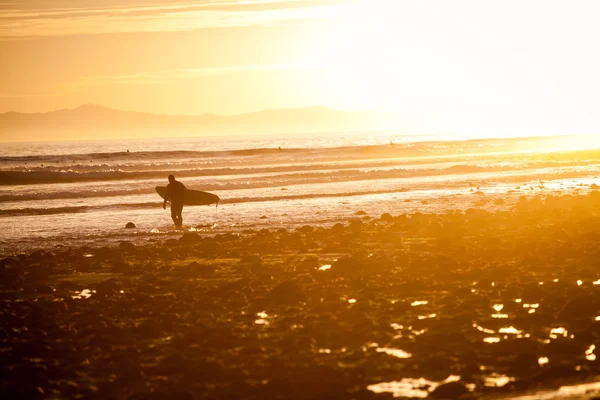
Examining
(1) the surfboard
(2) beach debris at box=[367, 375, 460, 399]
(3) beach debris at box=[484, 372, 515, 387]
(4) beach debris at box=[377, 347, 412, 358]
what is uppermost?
(1) the surfboard

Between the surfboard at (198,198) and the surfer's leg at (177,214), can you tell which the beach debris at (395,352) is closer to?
the surfer's leg at (177,214)

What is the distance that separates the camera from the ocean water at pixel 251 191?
22.7 meters

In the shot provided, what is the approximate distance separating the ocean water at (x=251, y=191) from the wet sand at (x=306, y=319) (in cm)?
493

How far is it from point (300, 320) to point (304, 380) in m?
2.41

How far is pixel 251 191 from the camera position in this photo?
33.8m

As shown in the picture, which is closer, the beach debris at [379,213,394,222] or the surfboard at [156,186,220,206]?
the beach debris at [379,213,394,222]

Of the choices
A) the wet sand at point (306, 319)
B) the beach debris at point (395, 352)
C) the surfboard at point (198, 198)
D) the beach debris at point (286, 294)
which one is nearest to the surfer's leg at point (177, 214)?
the surfboard at point (198, 198)

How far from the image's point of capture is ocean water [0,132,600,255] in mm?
22734

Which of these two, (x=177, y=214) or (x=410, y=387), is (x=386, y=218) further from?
(x=410, y=387)

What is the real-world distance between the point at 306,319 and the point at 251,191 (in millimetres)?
23564

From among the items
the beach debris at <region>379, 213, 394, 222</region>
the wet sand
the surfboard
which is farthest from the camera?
the surfboard

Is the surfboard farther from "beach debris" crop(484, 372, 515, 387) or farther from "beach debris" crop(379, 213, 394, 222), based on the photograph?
"beach debris" crop(484, 372, 515, 387)

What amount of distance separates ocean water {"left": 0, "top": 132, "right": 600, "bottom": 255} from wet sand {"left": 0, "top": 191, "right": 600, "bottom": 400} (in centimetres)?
493

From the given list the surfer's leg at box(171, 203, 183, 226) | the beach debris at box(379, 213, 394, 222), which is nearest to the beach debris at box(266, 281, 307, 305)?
the beach debris at box(379, 213, 394, 222)
